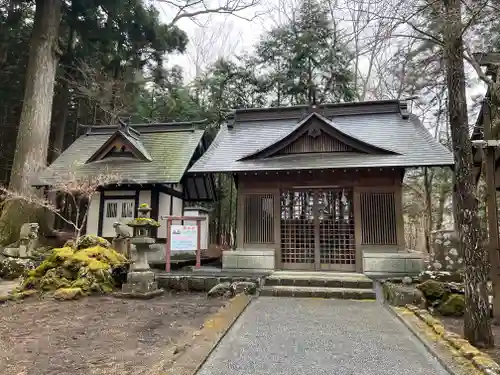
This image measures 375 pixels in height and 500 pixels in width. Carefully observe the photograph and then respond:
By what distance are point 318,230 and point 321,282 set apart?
238cm

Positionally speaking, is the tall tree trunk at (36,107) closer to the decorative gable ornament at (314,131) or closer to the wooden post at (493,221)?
the decorative gable ornament at (314,131)

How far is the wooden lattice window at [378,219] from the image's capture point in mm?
10047

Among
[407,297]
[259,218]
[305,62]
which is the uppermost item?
[305,62]

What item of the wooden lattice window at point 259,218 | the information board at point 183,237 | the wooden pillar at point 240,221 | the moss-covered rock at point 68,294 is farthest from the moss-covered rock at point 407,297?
the moss-covered rock at point 68,294

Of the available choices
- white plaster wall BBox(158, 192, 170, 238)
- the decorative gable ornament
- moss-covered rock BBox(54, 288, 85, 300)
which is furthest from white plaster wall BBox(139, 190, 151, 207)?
the decorative gable ornament

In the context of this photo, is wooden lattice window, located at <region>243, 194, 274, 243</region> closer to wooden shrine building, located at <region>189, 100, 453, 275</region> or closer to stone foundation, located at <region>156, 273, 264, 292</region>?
wooden shrine building, located at <region>189, 100, 453, 275</region>

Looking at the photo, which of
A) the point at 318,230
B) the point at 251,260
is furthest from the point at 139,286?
the point at 318,230

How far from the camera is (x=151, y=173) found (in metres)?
13.7

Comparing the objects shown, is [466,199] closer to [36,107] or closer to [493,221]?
[493,221]

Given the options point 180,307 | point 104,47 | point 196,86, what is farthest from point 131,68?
point 180,307

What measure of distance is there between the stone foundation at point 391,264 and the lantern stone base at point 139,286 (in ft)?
19.4

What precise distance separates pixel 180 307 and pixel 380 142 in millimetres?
8376

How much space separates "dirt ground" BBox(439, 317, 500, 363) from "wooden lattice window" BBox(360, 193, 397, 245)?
381 cm

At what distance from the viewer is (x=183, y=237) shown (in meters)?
9.99
